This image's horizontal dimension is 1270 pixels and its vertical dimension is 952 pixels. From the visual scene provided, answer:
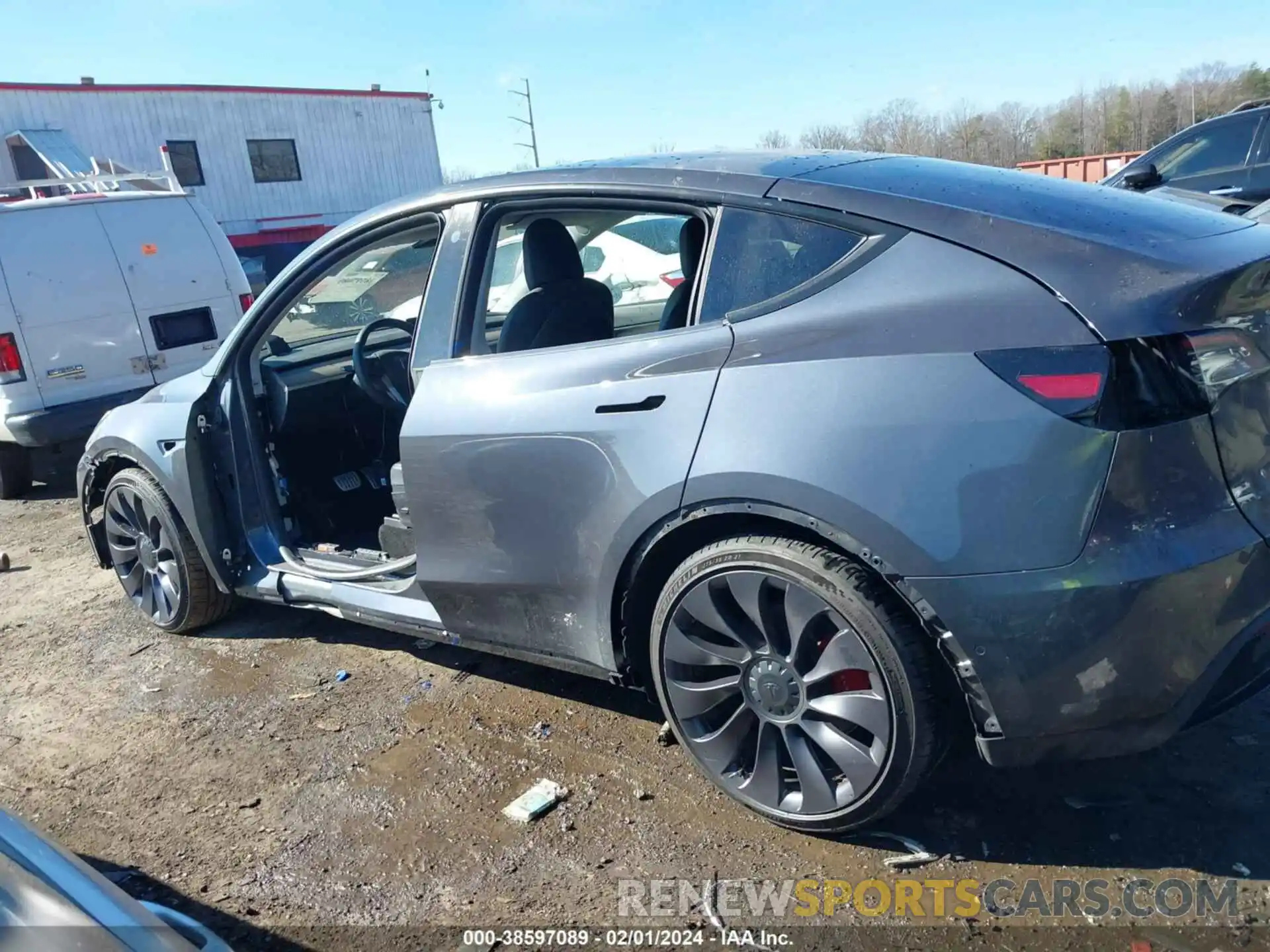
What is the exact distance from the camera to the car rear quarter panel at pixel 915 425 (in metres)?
2.08

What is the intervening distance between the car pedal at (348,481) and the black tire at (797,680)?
6.76 feet

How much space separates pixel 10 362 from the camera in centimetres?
653

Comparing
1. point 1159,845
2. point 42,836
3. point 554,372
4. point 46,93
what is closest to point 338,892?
point 42,836

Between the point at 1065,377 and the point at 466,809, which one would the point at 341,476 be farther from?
the point at 1065,377

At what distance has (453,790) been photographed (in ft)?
9.78

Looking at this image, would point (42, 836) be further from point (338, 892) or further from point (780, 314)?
point (780, 314)

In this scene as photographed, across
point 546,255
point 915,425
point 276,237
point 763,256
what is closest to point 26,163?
point 276,237

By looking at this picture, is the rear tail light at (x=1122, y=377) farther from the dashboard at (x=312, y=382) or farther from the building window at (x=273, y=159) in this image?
the building window at (x=273, y=159)

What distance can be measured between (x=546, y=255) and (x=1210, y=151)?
9.13 m

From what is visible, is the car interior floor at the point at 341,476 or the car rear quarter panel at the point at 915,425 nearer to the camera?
the car rear quarter panel at the point at 915,425

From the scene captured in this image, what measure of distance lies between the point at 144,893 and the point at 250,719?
964 millimetres

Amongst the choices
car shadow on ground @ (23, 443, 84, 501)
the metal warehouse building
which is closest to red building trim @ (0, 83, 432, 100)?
the metal warehouse building

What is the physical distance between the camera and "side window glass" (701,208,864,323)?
2443 millimetres

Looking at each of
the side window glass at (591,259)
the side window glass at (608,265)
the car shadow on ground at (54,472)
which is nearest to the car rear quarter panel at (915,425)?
the side window glass at (608,265)
